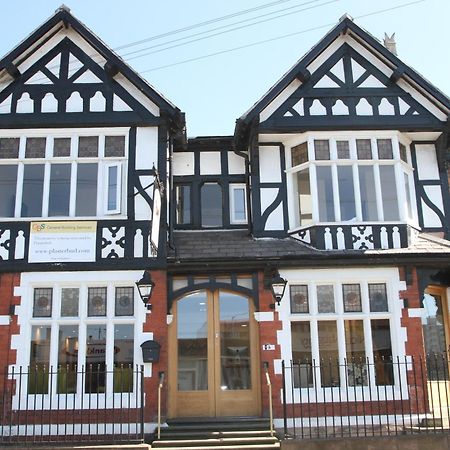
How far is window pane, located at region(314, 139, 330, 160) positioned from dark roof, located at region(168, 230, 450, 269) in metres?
2.14

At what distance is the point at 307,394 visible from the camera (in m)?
12.7

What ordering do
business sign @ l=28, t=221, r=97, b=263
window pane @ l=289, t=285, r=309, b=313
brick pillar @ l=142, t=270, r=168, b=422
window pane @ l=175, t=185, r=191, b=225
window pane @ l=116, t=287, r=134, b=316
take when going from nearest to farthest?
1. brick pillar @ l=142, t=270, r=168, b=422
2. window pane @ l=116, t=287, r=134, b=316
3. business sign @ l=28, t=221, r=97, b=263
4. window pane @ l=289, t=285, r=309, b=313
5. window pane @ l=175, t=185, r=191, b=225

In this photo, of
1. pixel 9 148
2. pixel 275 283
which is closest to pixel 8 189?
pixel 9 148

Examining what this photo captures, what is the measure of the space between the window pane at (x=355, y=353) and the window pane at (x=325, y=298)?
48 cm

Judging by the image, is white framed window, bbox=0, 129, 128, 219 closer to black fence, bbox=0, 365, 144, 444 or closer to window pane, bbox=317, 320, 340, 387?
black fence, bbox=0, 365, 144, 444

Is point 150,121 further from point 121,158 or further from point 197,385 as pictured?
point 197,385

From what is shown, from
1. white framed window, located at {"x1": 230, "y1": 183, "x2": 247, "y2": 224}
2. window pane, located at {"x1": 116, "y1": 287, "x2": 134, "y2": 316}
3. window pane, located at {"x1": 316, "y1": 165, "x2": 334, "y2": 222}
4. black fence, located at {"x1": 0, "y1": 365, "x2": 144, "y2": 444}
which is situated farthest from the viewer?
white framed window, located at {"x1": 230, "y1": 183, "x2": 247, "y2": 224}

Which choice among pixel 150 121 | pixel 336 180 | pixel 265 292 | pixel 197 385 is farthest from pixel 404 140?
pixel 197 385

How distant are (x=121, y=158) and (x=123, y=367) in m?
4.67

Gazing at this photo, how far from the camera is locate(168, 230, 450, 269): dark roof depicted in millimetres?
13031

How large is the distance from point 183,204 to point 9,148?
14.3ft

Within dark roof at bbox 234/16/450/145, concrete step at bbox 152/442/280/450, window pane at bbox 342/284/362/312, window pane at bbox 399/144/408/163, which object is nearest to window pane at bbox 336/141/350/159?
window pane at bbox 399/144/408/163

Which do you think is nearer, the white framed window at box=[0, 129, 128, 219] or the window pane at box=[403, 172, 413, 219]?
the white framed window at box=[0, 129, 128, 219]

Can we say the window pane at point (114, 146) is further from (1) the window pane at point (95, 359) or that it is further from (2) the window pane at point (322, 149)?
(2) the window pane at point (322, 149)
